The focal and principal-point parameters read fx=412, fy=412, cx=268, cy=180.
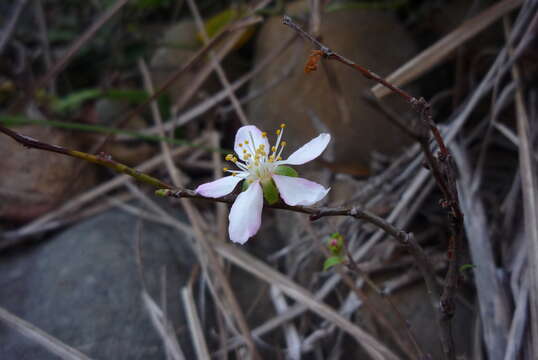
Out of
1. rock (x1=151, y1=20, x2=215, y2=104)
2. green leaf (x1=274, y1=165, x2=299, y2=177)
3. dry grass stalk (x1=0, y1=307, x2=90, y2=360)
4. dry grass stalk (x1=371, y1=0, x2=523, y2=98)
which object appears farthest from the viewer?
rock (x1=151, y1=20, x2=215, y2=104)

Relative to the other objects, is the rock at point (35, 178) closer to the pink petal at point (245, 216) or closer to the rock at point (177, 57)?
the rock at point (177, 57)

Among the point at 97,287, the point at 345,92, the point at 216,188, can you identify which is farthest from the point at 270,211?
the point at 216,188

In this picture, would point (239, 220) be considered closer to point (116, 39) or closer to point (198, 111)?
point (198, 111)

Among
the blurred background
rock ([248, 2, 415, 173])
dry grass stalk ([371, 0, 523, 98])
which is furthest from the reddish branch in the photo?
rock ([248, 2, 415, 173])

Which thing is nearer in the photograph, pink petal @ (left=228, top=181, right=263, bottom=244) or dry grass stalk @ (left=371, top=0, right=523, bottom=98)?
pink petal @ (left=228, top=181, right=263, bottom=244)

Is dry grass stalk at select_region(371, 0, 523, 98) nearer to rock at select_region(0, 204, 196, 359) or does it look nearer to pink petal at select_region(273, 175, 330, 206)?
pink petal at select_region(273, 175, 330, 206)

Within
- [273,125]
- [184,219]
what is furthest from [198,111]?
[184,219]

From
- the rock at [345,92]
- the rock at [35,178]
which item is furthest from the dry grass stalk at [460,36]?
the rock at [35,178]

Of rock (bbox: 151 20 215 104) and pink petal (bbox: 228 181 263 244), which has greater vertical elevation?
rock (bbox: 151 20 215 104)
